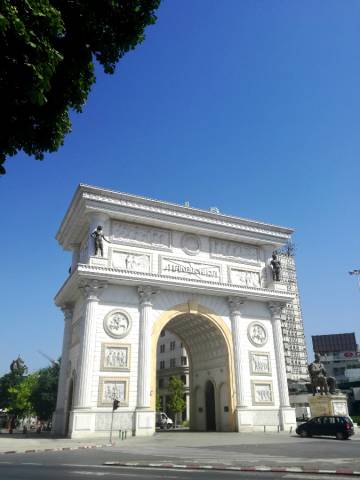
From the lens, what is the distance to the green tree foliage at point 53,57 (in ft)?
24.7

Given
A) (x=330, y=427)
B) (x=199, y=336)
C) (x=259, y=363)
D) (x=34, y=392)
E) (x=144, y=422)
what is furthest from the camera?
(x=34, y=392)

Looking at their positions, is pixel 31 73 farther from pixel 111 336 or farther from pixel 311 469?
pixel 111 336

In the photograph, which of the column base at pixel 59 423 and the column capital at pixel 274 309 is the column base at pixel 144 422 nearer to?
the column base at pixel 59 423

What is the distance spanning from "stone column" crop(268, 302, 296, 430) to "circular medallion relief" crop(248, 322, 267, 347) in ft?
3.64

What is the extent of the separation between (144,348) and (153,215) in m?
10.6

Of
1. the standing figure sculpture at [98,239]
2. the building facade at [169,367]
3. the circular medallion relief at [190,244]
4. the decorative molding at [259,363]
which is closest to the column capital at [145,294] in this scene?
the standing figure sculpture at [98,239]

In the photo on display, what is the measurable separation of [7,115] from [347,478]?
1224 cm

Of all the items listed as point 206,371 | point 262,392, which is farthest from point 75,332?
point 262,392

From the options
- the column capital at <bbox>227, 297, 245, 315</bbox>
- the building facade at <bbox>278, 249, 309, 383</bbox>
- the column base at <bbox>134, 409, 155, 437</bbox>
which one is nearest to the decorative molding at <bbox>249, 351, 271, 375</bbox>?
the column capital at <bbox>227, 297, 245, 315</bbox>

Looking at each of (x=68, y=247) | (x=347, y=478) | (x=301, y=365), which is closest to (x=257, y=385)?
(x=68, y=247)

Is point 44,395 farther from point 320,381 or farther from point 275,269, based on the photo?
point 320,381

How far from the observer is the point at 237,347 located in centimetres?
3481

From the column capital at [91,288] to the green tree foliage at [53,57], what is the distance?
21.5m

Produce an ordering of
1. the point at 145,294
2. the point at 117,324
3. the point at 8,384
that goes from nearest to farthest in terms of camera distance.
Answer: the point at 117,324 → the point at 145,294 → the point at 8,384
